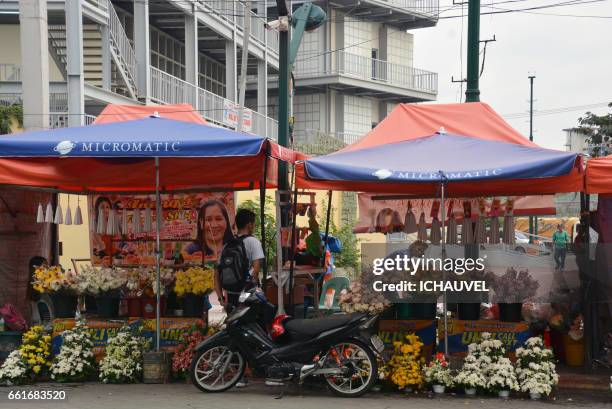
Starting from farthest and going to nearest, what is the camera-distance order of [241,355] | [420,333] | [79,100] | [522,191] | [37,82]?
[79,100]
[37,82]
[522,191]
[420,333]
[241,355]

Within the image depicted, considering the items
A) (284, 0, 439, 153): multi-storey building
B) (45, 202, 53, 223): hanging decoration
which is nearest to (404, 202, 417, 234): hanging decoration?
(45, 202, 53, 223): hanging decoration

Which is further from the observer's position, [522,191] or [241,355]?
[522,191]

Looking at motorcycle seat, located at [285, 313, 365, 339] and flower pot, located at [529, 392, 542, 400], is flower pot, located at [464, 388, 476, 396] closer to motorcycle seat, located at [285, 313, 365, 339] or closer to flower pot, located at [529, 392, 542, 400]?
flower pot, located at [529, 392, 542, 400]

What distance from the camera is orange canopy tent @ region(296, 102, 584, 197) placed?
10477mm

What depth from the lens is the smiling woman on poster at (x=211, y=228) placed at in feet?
38.8

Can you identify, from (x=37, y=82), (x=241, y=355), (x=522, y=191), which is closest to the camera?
(x=241, y=355)

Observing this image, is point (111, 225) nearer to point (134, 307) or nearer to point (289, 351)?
point (134, 307)

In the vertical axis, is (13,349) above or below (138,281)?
below

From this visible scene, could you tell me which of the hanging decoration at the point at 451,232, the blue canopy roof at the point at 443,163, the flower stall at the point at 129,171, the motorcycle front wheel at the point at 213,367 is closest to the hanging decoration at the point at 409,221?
the hanging decoration at the point at 451,232

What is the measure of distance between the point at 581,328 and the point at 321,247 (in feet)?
12.4

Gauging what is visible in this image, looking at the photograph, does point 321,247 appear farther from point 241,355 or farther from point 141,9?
point 141,9

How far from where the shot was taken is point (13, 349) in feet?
33.3

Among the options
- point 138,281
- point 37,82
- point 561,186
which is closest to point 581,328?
point 561,186

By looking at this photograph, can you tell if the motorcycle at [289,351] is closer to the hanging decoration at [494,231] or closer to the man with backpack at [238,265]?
the man with backpack at [238,265]
